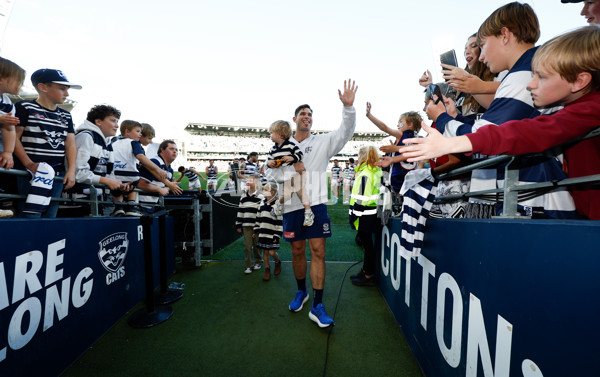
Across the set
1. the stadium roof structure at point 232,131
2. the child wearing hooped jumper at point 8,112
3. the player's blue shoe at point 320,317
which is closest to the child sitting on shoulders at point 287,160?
the player's blue shoe at point 320,317

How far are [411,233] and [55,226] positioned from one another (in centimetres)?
269

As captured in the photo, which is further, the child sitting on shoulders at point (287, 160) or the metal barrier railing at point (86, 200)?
the child sitting on shoulders at point (287, 160)

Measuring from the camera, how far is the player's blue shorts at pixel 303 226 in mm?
2906

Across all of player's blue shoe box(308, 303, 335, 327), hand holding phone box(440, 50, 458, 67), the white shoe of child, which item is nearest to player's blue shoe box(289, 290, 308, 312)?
player's blue shoe box(308, 303, 335, 327)

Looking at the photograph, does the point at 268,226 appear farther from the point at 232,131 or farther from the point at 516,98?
the point at 232,131

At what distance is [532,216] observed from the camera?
3.95 ft

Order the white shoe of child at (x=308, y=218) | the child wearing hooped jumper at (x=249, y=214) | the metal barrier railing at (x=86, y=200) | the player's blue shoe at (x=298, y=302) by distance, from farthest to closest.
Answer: the child wearing hooped jumper at (x=249, y=214)
the player's blue shoe at (x=298, y=302)
the white shoe of child at (x=308, y=218)
the metal barrier railing at (x=86, y=200)

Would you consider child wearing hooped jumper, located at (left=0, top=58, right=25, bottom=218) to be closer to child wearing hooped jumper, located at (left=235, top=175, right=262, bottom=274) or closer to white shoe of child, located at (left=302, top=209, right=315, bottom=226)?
white shoe of child, located at (left=302, top=209, right=315, bottom=226)

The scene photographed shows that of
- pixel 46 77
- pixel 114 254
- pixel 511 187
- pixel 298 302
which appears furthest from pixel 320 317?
pixel 46 77

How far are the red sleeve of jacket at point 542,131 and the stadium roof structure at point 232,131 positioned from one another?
52202 mm

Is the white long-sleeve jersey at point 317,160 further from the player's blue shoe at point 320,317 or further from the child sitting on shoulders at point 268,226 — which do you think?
the player's blue shoe at point 320,317

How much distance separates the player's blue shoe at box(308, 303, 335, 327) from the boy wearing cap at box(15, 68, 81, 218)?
2533 mm

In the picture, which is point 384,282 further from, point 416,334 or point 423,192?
point 423,192

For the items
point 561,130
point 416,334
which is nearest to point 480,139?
point 561,130
